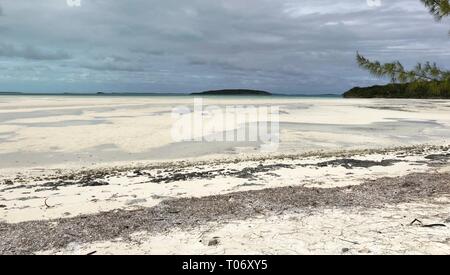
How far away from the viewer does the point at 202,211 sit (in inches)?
296

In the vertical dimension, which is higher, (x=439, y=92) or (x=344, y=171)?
(x=439, y=92)

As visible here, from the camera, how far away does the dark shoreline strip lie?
6.27 m

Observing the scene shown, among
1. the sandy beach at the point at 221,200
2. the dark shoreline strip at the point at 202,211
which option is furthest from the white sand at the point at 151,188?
the dark shoreline strip at the point at 202,211

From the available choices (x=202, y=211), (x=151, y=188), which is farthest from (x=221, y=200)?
(x=151, y=188)

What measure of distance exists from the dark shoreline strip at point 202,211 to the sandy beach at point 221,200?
0.8 inches

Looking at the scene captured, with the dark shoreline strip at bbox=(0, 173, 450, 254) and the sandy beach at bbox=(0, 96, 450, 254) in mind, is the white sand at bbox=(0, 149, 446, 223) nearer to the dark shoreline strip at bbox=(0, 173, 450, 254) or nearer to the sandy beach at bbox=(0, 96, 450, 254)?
the sandy beach at bbox=(0, 96, 450, 254)

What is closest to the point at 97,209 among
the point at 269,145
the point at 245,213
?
the point at 245,213

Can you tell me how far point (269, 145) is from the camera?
1916 centimetres

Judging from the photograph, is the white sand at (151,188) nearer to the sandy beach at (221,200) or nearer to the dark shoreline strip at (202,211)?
the sandy beach at (221,200)

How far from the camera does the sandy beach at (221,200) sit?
5.95 m

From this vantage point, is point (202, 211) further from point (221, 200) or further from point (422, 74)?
point (422, 74)
